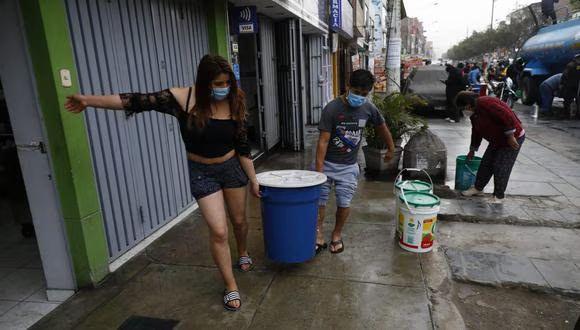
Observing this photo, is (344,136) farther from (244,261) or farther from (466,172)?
(466,172)

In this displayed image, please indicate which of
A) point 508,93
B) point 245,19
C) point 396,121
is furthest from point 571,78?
point 245,19

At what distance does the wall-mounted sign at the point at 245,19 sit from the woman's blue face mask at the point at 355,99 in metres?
3.25

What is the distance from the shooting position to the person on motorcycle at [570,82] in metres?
10.7

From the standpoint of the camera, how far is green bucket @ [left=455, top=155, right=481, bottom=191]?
521 cm

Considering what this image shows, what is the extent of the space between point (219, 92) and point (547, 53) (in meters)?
15.6

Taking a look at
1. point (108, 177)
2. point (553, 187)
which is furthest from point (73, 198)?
point (553, 187)

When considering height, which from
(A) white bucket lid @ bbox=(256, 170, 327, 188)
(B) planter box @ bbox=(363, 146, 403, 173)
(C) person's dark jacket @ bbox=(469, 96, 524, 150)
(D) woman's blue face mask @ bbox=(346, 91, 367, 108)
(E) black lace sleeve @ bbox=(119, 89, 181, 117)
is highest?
(E) black lace sleeve @ bbox=(119, 89, 181, 117)

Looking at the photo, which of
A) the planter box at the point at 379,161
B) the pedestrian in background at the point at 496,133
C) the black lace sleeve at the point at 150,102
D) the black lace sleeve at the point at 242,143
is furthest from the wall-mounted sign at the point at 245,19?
the black lace sleeve at the point at 150,102

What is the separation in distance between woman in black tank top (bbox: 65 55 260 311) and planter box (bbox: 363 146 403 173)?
3548 mm

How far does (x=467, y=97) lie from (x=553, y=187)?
7.09 ft

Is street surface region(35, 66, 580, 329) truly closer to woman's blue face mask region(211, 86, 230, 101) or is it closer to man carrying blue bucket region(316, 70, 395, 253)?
man carrying blue bucket region(316, 70, 395, 253)

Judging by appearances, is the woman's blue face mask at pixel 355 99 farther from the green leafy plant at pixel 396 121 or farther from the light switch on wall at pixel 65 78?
the green leafy plant at pixel 396 121

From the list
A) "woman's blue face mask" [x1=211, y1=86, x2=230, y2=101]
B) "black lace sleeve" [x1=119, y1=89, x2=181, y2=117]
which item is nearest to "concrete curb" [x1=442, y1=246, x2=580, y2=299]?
"woman's blue face mask" [x1=211, y1=86, x2=230, y2=101]

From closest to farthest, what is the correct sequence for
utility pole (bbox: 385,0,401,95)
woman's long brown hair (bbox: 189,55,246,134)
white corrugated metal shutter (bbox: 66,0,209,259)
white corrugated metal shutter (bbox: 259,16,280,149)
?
woman's long brown hair (bbox: 189,55,246,134) → white corrugated metal shutter (bbox: 66,0,209,259) → white corrugated metal shutter (bbox: 259,16,280,149) → utility pole (bbox: 385,0,401,95)
